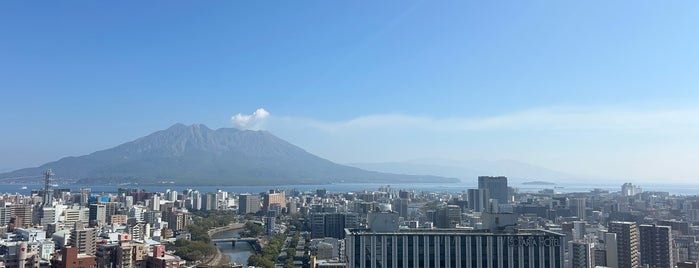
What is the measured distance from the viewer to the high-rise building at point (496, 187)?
170 ft

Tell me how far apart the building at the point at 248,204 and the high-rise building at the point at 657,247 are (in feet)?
122

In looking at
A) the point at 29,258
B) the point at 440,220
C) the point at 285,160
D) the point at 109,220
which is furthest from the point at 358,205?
the point at 285,160

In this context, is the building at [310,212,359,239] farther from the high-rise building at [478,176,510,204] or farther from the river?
the high-rise building at [478,176,510,204]

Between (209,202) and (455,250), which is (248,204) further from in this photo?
(455,250)

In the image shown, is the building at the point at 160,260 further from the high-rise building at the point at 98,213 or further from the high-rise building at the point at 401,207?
the high-rise building at the point at 401,207

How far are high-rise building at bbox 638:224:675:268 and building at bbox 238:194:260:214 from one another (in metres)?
37.1

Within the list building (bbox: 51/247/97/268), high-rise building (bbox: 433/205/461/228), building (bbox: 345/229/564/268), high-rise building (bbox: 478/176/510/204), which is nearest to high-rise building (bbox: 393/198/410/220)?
high-rise building (bbox: 433/205/461/228)

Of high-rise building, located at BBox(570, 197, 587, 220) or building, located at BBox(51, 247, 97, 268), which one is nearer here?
building, located at BBox(51, 247, 97, 268)

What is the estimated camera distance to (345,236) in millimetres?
8148

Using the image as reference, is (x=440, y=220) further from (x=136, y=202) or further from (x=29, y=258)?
(x=136, y=202)

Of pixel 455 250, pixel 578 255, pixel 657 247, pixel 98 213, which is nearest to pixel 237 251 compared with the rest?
pixel 98 213

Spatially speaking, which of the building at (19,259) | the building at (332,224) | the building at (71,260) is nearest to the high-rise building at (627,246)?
the building at (332,224)

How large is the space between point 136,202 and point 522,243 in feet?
149

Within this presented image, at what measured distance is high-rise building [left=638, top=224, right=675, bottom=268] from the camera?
17.9 meters
